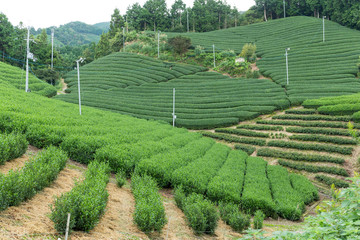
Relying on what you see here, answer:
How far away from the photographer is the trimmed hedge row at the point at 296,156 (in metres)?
21.1

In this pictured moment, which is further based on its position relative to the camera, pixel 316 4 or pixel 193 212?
pixel 316 4

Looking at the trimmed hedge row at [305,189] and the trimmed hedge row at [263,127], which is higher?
the trimmed hedge row at [263,127]

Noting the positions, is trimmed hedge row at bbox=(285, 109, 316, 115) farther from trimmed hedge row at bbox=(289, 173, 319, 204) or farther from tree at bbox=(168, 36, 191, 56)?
tree at bbox=(168, 36, 191, 56)

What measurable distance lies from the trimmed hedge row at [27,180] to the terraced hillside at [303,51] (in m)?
29.7

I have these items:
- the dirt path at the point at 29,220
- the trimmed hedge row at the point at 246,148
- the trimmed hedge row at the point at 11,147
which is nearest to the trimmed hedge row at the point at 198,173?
the dirt path at the point at 29,220

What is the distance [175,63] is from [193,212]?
53.5 metres

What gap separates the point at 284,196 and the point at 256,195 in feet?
8.48

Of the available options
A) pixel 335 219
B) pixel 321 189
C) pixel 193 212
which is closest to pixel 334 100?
pixel 321 189

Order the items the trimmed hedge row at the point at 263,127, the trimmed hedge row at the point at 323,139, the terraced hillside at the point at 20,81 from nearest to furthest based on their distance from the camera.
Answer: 1. the trimmed hedge row at the point at 323,139
2. the trimmed hedge row at the point at 263,127
3. the terraced hillside at the point at 20,81

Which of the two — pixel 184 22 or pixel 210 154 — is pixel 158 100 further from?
pixel 184 22

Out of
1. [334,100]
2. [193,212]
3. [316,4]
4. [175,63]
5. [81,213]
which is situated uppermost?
[316,4]

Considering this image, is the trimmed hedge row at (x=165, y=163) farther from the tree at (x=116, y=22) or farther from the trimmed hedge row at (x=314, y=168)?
the tree at (x=116, y=22)

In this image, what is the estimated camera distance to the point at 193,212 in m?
9.52

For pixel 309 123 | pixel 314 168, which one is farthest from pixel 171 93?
pixel 314 168
